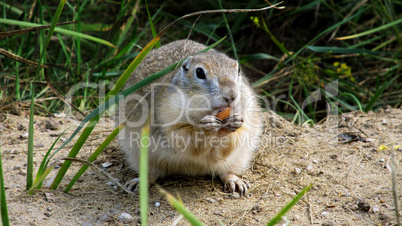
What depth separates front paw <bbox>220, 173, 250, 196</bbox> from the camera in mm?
3580

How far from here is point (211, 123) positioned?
321 cm

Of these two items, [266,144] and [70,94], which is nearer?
[266,144]

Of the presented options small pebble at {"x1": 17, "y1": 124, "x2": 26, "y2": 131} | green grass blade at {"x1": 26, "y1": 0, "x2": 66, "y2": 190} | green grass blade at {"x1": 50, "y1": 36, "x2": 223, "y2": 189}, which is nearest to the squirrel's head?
green grass blade at {"x1": 50, "y1": 36, "x2": 223, "y2": 189}

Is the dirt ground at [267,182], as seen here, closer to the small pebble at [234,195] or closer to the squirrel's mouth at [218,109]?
the small pebble at [234,195]

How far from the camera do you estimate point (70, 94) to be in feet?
17.1

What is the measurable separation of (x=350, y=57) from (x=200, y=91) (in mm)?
3848

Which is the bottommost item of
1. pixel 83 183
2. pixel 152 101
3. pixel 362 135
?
pixel 83 183

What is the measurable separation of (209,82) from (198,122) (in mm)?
342

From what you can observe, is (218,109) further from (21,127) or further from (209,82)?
(21,127)

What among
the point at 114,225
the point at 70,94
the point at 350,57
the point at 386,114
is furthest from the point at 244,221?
the point at 350,57

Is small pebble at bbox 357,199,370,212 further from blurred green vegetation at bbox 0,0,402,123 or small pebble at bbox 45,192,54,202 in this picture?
small pebble at bbox 45,192,54,202

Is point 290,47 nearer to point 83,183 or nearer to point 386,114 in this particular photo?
point 386,114

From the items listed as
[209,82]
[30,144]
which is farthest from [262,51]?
[30,144]

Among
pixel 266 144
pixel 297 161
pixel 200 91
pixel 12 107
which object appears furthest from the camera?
pixel 12 107
